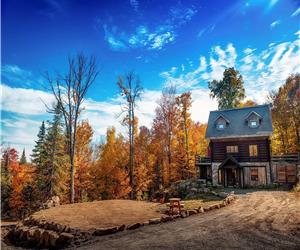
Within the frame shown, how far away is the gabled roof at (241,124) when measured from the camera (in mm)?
25864

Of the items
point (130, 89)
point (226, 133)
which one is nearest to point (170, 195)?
point (226, 133)

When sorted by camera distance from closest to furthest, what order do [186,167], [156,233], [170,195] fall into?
[156,233], [170,195], [186,167]

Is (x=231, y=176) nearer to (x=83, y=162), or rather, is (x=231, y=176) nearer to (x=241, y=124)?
(x=241, y=124)

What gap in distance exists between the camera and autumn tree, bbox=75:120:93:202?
27.3 metres

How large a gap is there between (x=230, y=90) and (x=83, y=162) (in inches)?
1146

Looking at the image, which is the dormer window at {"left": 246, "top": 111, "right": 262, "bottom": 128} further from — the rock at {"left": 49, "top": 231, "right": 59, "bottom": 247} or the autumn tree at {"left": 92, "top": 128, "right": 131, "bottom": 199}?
the rock at {"left": 49, "top": 231, "right": 59, "bottom": 247}

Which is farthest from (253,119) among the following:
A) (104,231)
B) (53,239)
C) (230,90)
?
(53,239)

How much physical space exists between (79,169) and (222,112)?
19.2 meters

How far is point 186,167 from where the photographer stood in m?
31.7

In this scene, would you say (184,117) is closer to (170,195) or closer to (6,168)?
(170,195)

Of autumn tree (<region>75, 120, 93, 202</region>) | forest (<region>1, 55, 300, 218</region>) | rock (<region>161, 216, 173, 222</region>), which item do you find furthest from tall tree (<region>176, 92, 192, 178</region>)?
rock (<region>161, 216, 173, 222</region>)

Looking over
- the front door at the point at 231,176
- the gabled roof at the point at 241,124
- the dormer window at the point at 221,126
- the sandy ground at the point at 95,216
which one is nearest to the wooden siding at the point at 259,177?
the front door at the point at 231,176

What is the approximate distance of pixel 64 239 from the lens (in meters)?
8.01

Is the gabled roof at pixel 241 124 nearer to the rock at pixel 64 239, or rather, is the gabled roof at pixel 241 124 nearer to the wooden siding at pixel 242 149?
the wooden siding at pixel 242 149
